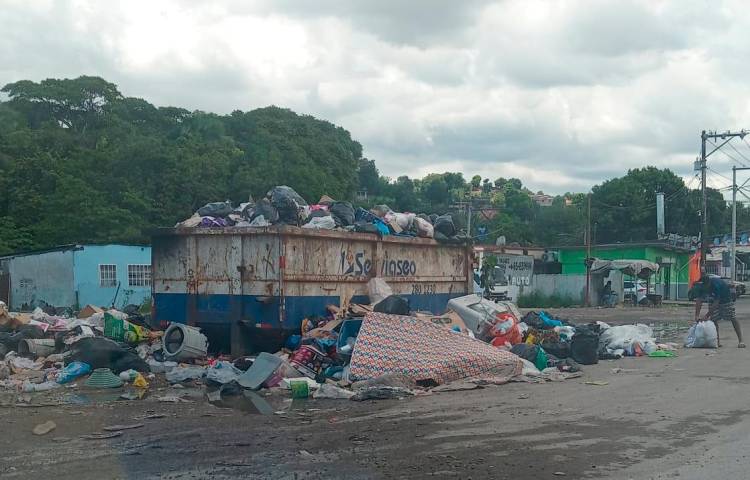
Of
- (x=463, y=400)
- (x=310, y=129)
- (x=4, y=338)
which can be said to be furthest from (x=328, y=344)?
(x=310, y=129)

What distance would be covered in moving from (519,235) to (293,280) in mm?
47385

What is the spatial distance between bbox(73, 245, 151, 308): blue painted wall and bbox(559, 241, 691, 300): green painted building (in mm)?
24500

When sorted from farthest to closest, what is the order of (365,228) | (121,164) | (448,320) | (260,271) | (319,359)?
(121,164) < (365,228) < (448,320) < (260,271) < (319,359)

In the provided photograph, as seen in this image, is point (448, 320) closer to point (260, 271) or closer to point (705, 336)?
point (260, 271)

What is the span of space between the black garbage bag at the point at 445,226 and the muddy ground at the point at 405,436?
4.74m

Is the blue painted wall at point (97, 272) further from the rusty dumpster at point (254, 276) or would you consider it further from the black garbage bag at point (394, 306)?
the black garbage bag at point (394, 306)

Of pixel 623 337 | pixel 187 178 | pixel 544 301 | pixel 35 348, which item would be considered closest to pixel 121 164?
pixel 187 178

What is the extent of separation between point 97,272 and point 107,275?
389 millimetres

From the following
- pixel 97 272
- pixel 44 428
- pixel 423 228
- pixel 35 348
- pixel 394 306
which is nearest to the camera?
pixel 44 428

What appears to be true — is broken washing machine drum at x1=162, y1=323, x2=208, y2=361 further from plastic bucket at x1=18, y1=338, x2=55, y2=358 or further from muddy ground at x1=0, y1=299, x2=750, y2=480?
plastic bucket at x1=18, y1=338, x2=55, y2=358

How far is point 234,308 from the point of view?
34.5 feet

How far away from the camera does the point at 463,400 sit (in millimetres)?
8492

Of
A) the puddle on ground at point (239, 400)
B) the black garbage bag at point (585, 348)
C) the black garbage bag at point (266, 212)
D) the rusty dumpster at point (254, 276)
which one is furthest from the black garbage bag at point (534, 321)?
the puddle on ground at point (239, 400)

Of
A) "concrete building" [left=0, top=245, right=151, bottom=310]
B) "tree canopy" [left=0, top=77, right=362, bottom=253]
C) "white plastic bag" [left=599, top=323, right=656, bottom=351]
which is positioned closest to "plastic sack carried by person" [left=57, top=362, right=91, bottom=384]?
"white plastic bag" [left=599, top=323, right=656, bottom=351]
